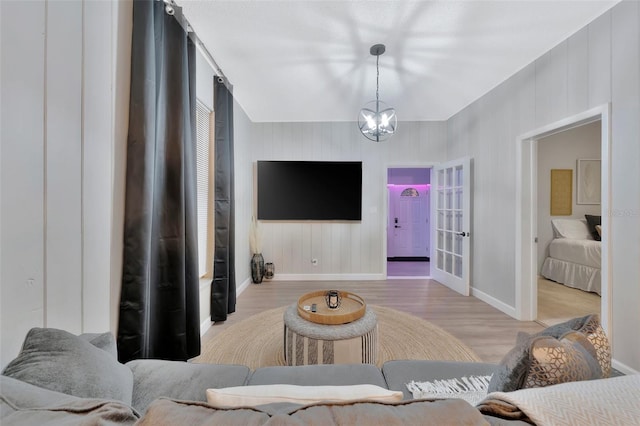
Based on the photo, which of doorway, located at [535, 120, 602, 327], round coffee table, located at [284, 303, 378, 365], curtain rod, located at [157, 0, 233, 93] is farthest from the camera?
doorway, located at [535, 120, 602, 327]

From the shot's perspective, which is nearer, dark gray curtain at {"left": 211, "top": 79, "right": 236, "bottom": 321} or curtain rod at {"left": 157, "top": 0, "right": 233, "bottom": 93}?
curtain rod at {"left": 157, "top": 0, "right": 233, "bottom": 93}

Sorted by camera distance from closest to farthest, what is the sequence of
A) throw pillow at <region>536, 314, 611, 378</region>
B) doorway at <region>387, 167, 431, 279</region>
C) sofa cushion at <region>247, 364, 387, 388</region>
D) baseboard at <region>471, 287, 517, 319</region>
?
throw pillow at <region>536, 314, 611, 378</region>, sofa cushion at <region>247, 364, 387, 388</region>, baseboard at <region>471, 287, 517, 319</region>, doorway at <region>387, 167, 431, 279</region>

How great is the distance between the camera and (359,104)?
3.54m

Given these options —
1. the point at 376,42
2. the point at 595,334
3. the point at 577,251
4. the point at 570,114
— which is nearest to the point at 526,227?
the point at 570,114

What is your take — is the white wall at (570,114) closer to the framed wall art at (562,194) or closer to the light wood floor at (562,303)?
the light wood floor at (562,303)

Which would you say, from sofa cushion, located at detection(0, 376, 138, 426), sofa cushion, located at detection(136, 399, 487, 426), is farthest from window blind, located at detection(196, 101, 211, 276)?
sofa cushion, located at detection(136, 399, 487, 426)

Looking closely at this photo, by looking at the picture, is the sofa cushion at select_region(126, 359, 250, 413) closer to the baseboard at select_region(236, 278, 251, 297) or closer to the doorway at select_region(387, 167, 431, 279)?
the baseboard at select_region(236, 278, 251, 297)

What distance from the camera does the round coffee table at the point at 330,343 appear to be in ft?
5.43

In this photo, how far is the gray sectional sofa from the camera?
49 centimetres

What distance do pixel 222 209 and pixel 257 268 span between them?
1615 millimetres

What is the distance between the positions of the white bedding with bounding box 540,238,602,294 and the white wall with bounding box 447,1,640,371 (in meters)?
1.72

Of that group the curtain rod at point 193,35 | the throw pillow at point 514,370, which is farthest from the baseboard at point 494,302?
the curtain rod at point 193,35

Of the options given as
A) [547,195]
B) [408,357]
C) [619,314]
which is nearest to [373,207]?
[408,357]

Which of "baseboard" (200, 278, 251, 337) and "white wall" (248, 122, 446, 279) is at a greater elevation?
"white wall" (248, 122, 446, 279)
